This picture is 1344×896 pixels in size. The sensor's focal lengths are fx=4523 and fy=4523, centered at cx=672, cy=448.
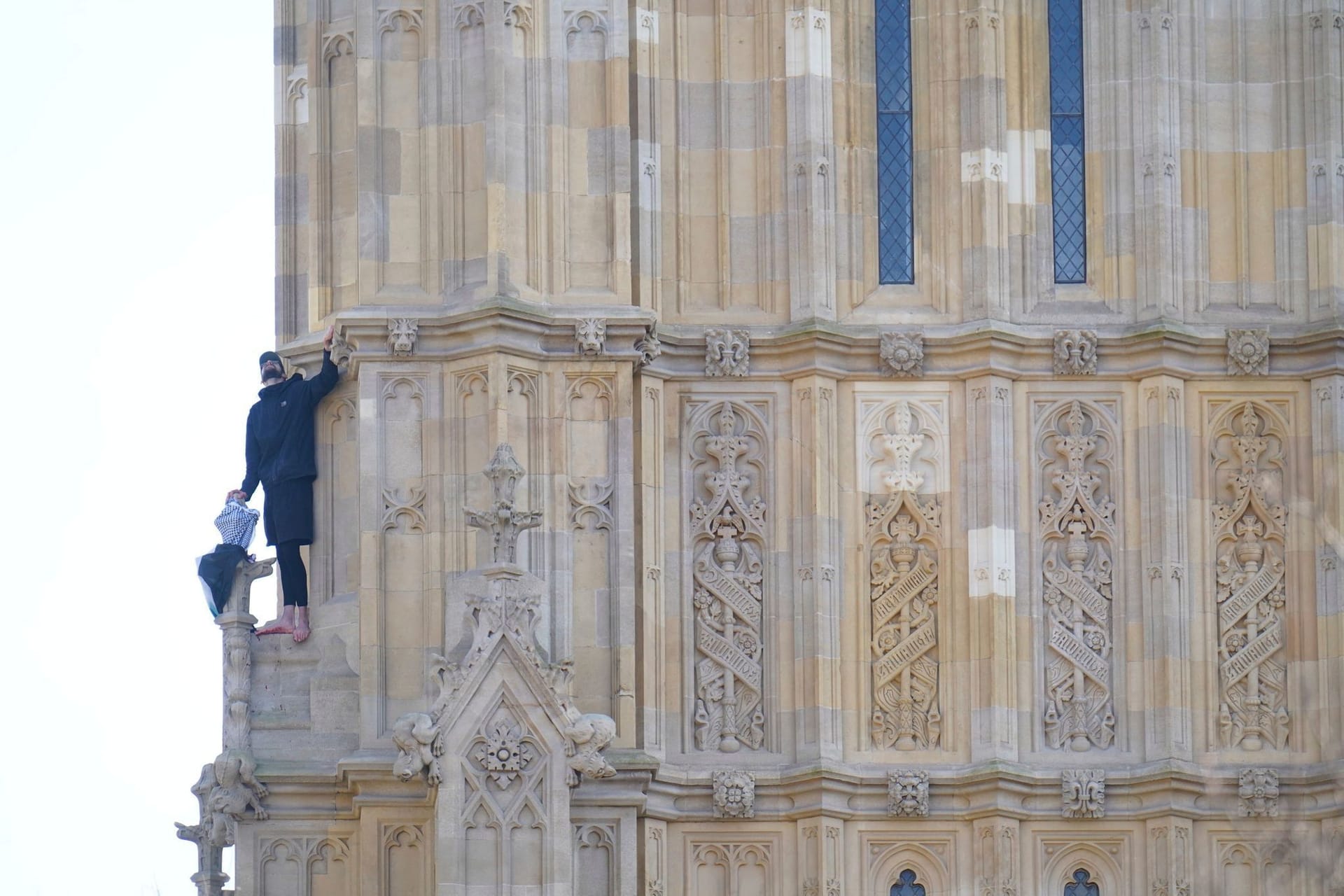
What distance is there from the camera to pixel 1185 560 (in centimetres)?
3170

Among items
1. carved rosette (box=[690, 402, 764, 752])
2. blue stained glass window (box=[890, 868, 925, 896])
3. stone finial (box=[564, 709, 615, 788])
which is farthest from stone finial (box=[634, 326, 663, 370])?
blue stained glass window (box=[890, 868, 925, 896])

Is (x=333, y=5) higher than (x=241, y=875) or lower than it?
higher

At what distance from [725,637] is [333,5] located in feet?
17.3

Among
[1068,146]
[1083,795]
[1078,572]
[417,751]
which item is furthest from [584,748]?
[1068,146]

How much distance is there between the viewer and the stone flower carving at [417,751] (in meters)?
29.6

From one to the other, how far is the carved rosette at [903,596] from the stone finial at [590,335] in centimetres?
228

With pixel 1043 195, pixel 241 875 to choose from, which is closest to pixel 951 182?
pixel 1043 195

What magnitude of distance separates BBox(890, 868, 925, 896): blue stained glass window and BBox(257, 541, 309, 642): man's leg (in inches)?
177

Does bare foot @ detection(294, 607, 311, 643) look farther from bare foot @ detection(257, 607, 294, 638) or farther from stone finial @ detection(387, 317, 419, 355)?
stone finial @ detection(387, 317, 419, 355)

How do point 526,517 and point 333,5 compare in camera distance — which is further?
point 333,5

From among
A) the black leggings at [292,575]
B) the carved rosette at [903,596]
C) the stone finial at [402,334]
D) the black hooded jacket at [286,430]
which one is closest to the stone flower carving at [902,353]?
the carved rosette at [903,596]

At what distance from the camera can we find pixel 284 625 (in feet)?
104

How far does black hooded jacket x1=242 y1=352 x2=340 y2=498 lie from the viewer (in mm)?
31594

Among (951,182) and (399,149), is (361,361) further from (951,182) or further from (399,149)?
(951,182)
